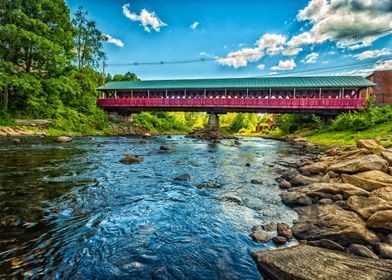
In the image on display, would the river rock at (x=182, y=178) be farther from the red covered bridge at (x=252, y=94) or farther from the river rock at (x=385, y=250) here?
the red covered bridge at (x=252, y=94)

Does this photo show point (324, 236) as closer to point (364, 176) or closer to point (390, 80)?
point (364, 176)

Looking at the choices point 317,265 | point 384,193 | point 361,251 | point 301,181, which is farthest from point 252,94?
point 317,265

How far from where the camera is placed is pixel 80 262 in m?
3.28

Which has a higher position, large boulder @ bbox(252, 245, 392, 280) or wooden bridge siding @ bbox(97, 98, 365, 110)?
wooden bridge siding @ bbox(97, 98, 365, 110)

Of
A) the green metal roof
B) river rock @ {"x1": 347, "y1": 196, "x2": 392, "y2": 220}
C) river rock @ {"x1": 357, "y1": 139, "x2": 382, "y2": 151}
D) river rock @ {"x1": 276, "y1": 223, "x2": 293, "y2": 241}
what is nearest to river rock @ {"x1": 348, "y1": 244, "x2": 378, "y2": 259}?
river rock @ {"x1": 276, "y1": 223, "x2": 293, "y2": 241}

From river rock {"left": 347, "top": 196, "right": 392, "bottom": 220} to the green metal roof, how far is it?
3043cm

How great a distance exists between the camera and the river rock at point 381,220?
13.0 ft

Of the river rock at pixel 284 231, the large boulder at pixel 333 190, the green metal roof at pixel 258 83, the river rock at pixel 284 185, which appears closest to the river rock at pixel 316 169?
the river rock at pixel 284 185

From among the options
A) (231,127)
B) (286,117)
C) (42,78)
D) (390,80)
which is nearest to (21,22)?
(42,78)

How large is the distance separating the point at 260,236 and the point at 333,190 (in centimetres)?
295

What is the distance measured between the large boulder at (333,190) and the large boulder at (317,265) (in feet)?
8.61

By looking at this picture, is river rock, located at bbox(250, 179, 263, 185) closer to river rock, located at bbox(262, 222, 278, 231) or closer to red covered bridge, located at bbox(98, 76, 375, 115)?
river rock, located at bbox(262, 222, 278, 231)

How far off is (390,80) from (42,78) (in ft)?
180

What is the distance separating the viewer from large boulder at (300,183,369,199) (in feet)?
17.9
